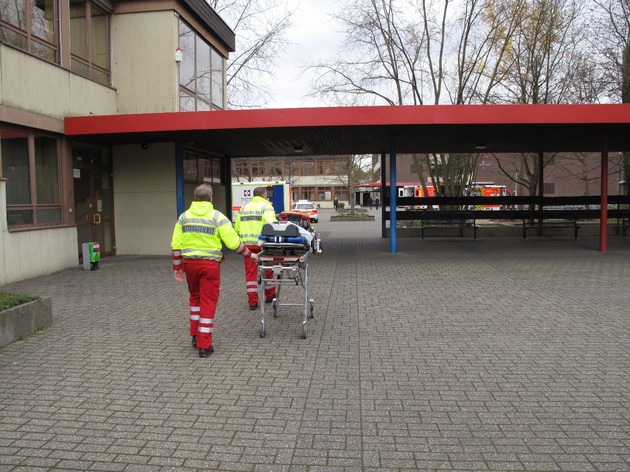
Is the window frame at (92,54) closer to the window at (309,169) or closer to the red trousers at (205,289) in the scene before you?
the red trousers at (205,289)

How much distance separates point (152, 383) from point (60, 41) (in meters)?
9.76

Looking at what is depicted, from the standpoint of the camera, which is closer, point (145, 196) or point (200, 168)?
point (145, 196)

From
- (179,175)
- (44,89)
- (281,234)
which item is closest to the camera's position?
(281,234)

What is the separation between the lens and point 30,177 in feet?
34.9

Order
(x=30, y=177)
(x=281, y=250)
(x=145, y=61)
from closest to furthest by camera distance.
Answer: (x=281, y=250) → (x=30, y=177) → (x=145, y=61)

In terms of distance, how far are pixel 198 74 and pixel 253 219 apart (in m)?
10.0

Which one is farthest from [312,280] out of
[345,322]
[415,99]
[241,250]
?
[415,99]

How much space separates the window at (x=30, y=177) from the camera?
10156mm

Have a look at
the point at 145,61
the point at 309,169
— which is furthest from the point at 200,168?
the point at 309,169

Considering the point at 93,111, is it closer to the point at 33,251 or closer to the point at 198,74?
the point at 198,74

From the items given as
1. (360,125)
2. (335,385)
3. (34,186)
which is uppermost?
(360,125)

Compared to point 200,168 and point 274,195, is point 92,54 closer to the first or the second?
point 200,168

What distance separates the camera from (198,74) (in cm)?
1570

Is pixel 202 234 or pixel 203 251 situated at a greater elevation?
pixel 202 234
